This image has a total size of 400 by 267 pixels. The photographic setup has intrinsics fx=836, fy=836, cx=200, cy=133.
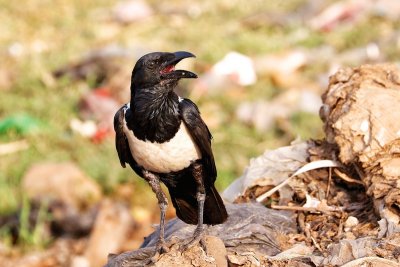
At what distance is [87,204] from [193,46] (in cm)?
469

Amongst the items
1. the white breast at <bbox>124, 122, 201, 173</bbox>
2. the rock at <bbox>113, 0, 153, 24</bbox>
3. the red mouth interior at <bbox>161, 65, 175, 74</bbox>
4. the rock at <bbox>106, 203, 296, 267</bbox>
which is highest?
the rock at <bbox>113, 0, 153, 24</bbox>

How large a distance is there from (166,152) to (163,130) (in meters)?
0.11

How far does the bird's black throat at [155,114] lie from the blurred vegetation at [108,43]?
368cm

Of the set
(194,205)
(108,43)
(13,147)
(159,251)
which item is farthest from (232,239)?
(108,43)

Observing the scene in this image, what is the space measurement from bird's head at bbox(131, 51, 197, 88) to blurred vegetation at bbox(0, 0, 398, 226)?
12.3ft

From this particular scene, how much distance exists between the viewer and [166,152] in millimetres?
3951

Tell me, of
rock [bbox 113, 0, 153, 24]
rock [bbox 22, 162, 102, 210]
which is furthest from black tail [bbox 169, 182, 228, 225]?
rock [bbox 113, 0, 153, 24]

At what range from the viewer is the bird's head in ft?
13.0

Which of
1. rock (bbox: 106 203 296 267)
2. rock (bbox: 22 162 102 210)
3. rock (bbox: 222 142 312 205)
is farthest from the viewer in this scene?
rock (bbox: 22 162 102 210)

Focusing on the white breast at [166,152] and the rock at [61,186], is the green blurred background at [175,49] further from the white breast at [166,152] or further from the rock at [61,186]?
the white breast at [166,152]

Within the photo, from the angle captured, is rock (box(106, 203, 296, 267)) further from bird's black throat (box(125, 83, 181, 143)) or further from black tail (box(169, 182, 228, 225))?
bird's black throat (box(125, 83, 181, 143))

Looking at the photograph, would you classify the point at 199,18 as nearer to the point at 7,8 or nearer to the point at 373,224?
the point at 7,8

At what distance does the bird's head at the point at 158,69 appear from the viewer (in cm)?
397

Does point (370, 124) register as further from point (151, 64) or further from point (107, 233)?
point (107, 233)
